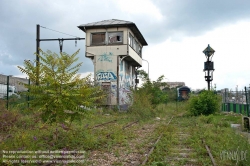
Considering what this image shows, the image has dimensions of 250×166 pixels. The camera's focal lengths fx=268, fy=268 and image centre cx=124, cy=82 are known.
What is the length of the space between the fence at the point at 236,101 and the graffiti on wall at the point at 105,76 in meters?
11.0

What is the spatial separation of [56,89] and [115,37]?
20.8 metres

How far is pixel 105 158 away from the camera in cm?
711

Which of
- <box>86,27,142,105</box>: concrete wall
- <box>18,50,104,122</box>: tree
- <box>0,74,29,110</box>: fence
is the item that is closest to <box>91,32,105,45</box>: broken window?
<box>86,27,142,105</box>: concrete wall

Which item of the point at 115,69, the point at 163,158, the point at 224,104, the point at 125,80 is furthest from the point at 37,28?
the point at 224,104

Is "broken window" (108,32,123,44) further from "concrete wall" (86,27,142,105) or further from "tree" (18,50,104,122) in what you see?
"tree" (18,50,104,122)

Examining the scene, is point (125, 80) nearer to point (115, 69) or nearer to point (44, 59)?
point (115, 69)

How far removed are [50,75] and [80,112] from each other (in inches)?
57.7

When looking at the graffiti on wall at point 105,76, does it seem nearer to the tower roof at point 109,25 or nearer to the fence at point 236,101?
the tower roof at point 109,25

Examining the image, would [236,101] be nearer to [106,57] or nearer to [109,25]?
[106,57]

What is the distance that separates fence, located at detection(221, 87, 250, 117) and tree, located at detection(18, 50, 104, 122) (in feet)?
39.0

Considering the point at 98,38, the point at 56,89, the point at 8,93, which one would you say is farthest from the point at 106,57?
the point at 56,89

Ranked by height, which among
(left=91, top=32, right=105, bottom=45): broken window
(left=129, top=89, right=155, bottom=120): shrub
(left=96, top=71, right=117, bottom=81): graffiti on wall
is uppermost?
(left=91, top=32, right=105, bottom=45): broken window

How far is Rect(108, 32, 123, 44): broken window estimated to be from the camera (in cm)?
2791

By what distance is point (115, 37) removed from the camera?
2816 centimetres
